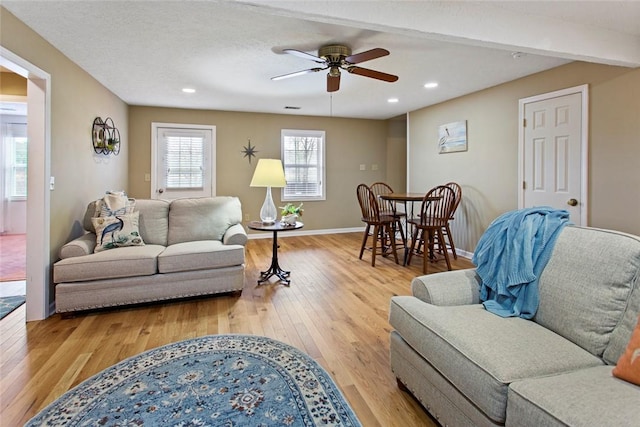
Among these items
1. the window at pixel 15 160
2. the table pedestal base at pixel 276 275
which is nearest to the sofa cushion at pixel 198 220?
the table pedestal base at pixel 276 275

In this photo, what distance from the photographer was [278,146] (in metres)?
6.50

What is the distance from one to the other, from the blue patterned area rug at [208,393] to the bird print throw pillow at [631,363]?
1066 mm

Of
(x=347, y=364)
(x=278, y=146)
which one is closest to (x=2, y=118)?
(x=278, y=146)

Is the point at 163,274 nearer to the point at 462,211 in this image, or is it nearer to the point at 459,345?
the point at 459,345

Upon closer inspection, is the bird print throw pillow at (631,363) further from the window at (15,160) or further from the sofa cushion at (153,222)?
the window at (15,160)

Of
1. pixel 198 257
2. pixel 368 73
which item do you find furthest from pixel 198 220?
pixel 368 73

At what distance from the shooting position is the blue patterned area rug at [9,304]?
9.49 feet

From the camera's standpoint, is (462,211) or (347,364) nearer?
(347,364)

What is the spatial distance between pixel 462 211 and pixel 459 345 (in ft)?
13.4

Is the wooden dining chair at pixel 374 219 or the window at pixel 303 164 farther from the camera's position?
the window at pixel 303 164

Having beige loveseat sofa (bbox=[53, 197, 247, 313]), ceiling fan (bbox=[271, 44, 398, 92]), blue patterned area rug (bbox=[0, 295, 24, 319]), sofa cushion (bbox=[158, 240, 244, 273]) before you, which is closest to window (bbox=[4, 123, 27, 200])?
blue patterned area rug (bbox=[0, 295, 24, 319])

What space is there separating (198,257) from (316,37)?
2.22m

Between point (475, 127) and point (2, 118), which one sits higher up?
point (2, 118)

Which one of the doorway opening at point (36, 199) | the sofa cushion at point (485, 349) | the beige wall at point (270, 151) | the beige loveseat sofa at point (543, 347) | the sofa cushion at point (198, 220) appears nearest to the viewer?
the beige loveseat sofa at point (543, 347)
